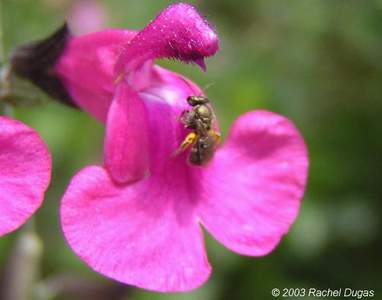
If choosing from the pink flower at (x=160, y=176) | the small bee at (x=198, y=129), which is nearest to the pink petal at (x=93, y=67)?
the pink flower at (x=160, y=176)

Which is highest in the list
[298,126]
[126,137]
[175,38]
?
[175,38]

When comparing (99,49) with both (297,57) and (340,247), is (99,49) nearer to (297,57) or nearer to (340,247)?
(340,247)

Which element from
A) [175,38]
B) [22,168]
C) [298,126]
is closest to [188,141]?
[175,38]

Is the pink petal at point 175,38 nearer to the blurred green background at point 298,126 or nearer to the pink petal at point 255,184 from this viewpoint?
the pink petal at point 255,184

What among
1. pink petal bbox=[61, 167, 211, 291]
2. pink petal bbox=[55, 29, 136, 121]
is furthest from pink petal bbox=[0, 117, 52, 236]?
pink petal bbox=[55, 29, 136, 121]

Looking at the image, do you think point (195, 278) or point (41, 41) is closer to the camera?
point (195, 278)

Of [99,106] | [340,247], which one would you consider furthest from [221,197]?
[340,247]

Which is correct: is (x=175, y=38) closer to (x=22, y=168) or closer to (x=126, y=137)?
(x=126, y=137)
